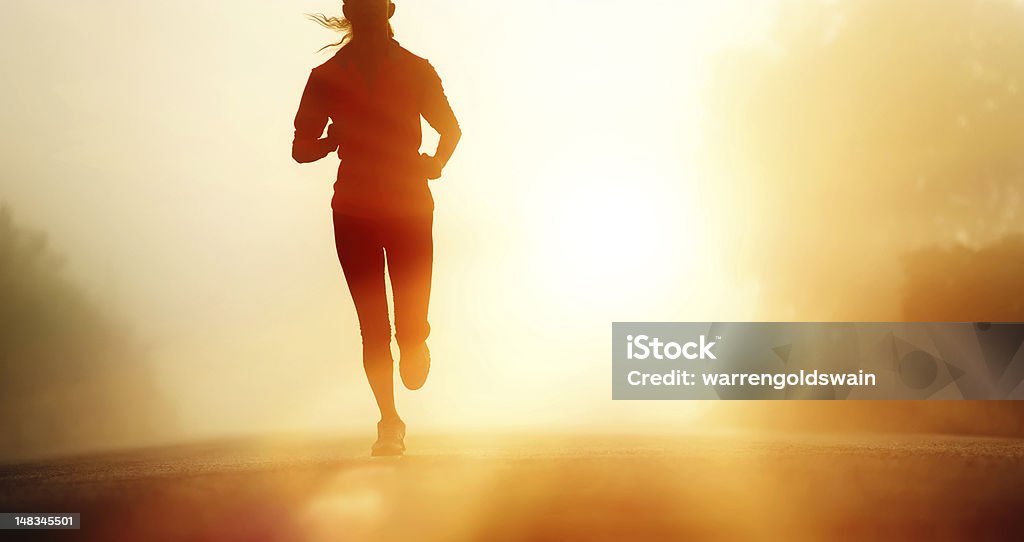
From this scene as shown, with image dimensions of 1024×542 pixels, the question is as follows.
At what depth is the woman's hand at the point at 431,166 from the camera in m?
7.23

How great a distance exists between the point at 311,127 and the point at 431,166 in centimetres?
105

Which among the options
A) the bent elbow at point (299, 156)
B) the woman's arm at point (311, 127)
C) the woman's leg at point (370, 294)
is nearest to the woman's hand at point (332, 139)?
the woman's arm at point (311, 127)

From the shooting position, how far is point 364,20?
22.9ft

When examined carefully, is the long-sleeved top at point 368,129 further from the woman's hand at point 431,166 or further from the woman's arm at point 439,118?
the woman's arm at point 439,118

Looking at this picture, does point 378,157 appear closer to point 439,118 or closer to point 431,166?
point 431,166

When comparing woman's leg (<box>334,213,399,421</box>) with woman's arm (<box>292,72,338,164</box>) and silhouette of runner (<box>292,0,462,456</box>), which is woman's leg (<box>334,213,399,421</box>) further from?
woman's arm (<box>292,72,338,164</box>)

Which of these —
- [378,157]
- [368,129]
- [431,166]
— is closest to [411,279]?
[431,166]

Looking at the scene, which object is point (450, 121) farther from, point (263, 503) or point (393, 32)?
point (263, 503)

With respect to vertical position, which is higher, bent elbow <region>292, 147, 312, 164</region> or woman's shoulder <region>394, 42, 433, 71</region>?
woman's shoulder <region>394, 42, 433, 71</region>

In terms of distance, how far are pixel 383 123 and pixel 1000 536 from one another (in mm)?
5779

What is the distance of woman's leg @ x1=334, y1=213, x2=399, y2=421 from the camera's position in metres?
7.09

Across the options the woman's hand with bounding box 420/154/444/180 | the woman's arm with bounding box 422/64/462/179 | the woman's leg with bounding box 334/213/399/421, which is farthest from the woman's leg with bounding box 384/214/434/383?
the woman's arm with bounding box 422/64/462/179

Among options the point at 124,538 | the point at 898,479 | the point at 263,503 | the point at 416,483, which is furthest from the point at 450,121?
the point at 898,479

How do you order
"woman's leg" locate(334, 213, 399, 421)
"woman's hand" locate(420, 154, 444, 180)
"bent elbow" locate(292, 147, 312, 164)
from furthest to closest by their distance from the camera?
"woman's hand" locate(420, 154, 444, 180)
"woman's leg" locate(334, 213, 399, 421)
"bent elbow" locate(292, 147, 312, 164)
